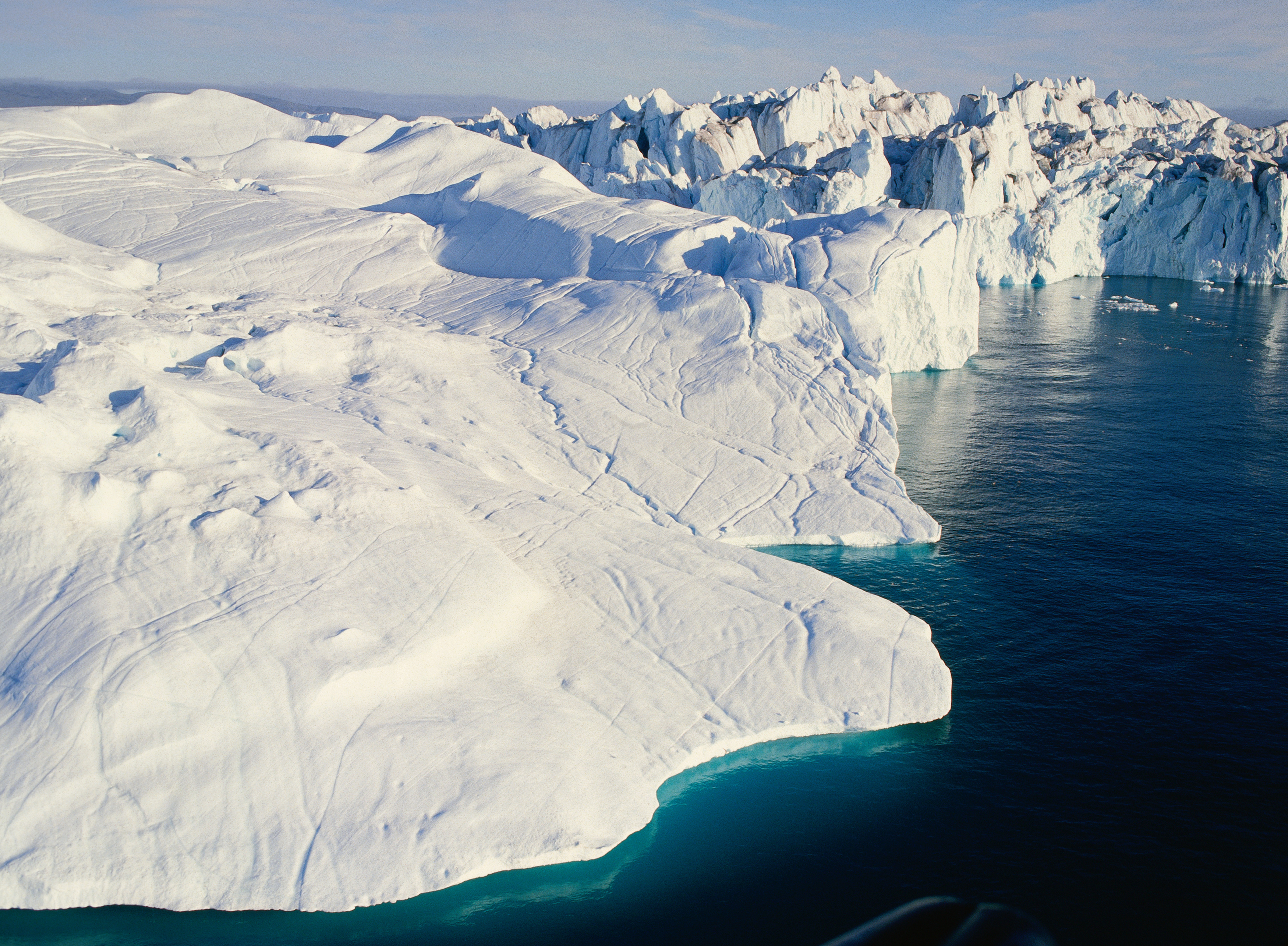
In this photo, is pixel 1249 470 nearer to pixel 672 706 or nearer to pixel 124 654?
pixel 672 706

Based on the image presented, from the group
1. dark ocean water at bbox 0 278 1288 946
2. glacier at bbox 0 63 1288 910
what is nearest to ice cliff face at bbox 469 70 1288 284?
glacier at bbox 0 63 1288 910

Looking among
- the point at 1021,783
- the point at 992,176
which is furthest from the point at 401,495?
the point at 992,176

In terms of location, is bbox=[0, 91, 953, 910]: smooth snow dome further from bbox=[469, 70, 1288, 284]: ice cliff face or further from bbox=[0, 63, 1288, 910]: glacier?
bbox=[469, 70, 1288, 284]: ice cliff face

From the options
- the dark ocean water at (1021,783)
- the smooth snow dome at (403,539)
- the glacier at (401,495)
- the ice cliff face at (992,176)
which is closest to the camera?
the dark ocean water at (1021,783)

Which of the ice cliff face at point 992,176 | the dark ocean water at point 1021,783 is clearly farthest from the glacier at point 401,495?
the ice cliff face at point 992,176

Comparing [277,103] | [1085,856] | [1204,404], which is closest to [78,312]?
[1085,856]

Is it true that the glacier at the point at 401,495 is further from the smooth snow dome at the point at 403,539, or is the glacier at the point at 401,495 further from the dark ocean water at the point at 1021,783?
the dark ocean water at the point at 1021,783

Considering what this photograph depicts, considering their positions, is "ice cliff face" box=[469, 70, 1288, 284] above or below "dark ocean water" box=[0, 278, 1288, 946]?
above
